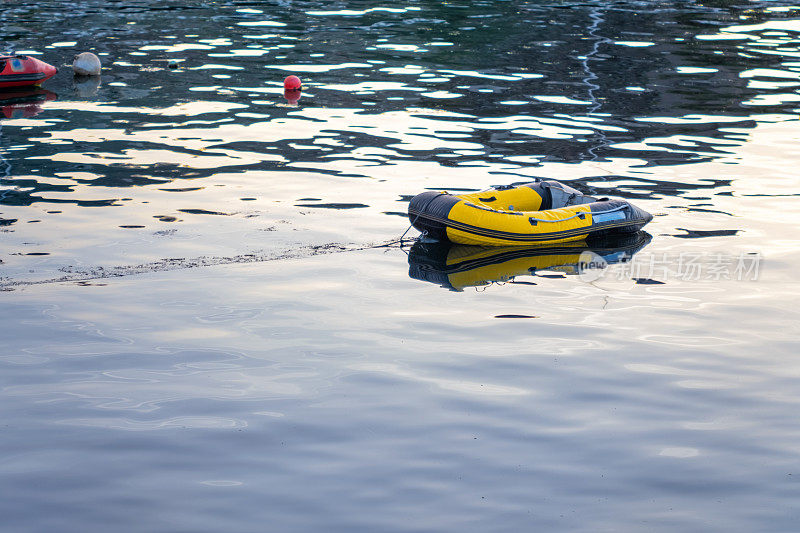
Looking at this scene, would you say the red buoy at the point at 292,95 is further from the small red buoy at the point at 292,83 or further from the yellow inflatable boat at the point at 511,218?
the yellow inflatable boat at the point at 511,218

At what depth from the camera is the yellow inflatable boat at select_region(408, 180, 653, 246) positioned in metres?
12.1

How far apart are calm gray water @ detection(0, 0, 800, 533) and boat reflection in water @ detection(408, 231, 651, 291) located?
0.05 meters

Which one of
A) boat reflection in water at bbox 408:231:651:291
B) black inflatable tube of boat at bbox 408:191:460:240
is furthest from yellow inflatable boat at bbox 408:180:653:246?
boat reflection in water at bbox 408:231:651:291

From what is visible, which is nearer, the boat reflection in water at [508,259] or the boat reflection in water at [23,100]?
the boat reflection in water at [508,259]

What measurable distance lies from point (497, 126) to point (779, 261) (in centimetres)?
810

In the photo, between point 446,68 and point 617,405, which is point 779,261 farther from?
point 446,68

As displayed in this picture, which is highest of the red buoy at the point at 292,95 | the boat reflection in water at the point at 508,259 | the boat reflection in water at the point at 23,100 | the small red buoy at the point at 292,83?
the boat reflection in water at the point at 508,259

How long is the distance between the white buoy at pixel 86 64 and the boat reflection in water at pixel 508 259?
1390 cm

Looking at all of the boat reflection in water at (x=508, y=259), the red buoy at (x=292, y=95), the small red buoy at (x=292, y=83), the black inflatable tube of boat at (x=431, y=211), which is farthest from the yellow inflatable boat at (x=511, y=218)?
the small red buoy at (x=292, y=83)

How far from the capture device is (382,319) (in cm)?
1000

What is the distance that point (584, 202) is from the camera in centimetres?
1312

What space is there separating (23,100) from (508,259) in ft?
44.2

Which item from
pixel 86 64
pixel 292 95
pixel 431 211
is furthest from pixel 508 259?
pixel 86 64

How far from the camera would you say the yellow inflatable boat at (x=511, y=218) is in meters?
12.1
